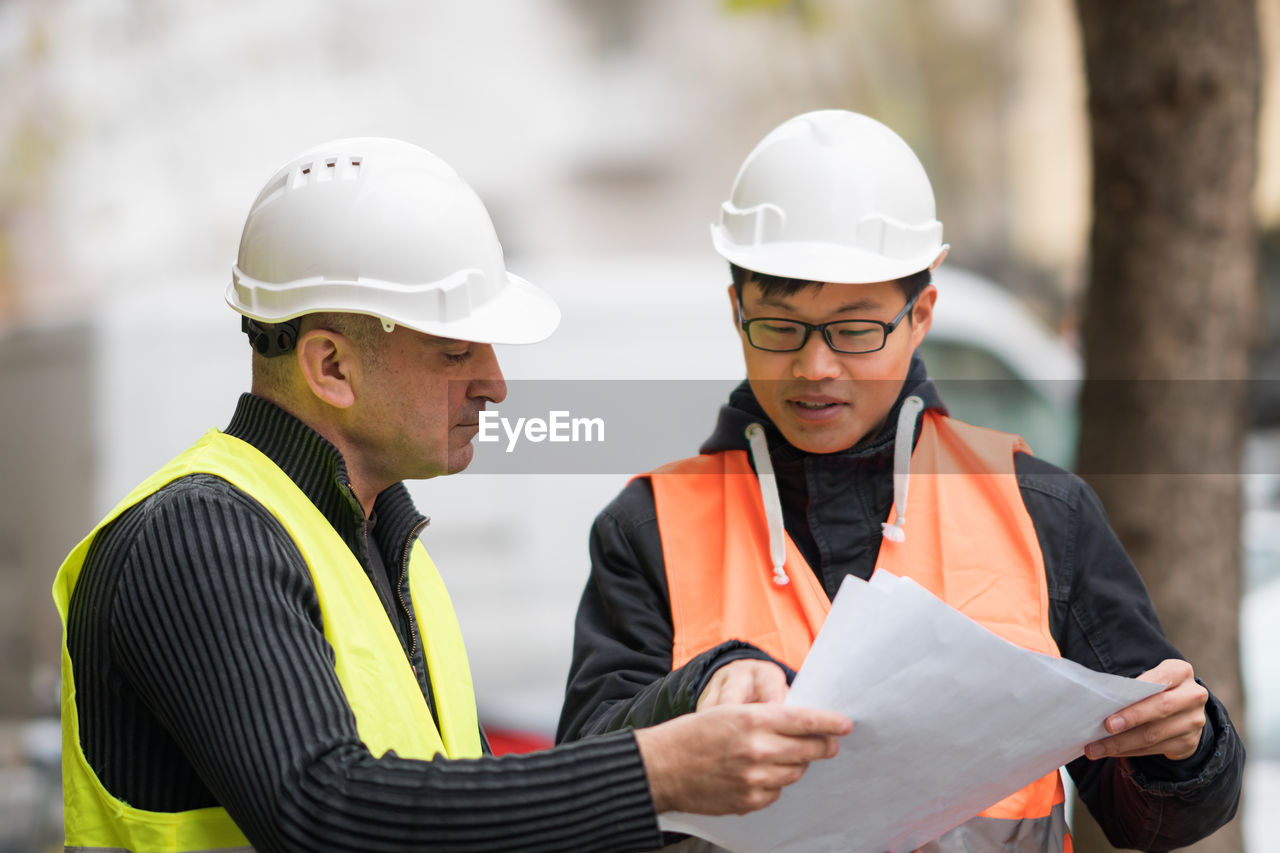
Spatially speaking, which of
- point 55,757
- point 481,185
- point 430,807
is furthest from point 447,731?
point 481,185

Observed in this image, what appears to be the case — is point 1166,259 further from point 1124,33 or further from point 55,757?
point 55,757

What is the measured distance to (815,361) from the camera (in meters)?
2.40

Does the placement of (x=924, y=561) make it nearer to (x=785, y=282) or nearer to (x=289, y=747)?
(x=785, y=282)

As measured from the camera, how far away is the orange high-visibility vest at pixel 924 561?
2238mm

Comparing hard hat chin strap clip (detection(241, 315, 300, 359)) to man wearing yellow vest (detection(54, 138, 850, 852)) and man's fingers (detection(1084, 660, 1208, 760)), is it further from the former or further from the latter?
man's fingers (detection(1084, 660, 1208, 760))

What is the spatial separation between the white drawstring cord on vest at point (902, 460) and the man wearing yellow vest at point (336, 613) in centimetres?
66

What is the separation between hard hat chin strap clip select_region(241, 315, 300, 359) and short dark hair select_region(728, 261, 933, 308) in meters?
0.80

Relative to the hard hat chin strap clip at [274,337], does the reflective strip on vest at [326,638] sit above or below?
below

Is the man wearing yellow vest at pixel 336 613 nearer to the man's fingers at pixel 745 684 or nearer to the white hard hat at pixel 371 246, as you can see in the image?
the white hard hat at pixel 371 246

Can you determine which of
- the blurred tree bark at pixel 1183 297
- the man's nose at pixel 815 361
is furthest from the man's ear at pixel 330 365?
the blurred tree bark at pixel 1183 297

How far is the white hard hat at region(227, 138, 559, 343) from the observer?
211 cm

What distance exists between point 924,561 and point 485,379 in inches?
31.1

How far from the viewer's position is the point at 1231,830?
3336mm

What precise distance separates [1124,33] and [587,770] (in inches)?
99.6
